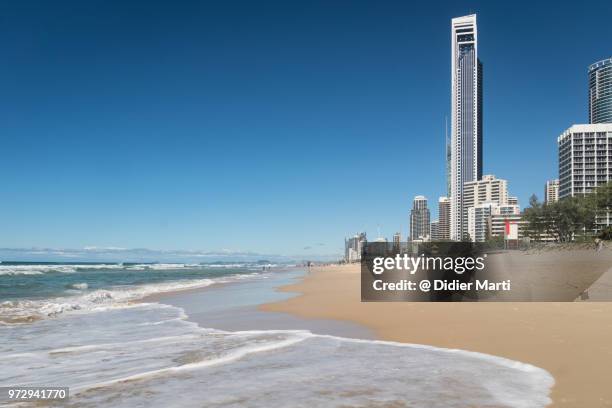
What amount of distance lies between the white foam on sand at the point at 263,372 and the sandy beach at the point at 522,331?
449 millimetres

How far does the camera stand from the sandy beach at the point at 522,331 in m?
6.05

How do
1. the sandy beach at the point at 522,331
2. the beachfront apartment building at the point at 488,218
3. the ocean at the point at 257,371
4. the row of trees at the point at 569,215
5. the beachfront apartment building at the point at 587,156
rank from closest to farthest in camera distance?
the ocean at the point at 257,371
the sandy beach at the point at 522,331
the row of trees at the point at 569,215
the beachfront apartment building at the point at 587,156
the beachfront apartment building at the point at 488,218

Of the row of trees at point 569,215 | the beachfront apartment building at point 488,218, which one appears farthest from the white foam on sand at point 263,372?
the beachfront apartment building at point 488,218

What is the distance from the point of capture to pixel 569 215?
234 feet

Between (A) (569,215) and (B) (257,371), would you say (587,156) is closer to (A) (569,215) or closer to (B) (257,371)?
(A) (569,215)

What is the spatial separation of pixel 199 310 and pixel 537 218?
240ft

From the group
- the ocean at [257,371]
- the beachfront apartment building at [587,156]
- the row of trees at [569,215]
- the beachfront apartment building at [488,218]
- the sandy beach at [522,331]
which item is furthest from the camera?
the beachfront apartment building at [488,218]

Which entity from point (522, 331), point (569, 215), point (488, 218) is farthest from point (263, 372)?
point (488, 218)

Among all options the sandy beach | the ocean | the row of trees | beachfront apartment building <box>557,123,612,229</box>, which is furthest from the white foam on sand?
beachfront apartment building <box>557,123,612,229</box>

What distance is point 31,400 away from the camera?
18.7 ft

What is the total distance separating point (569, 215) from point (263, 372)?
7740cm

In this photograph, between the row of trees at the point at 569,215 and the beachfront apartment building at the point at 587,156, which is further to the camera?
the beachfront apartment building at the point at 587,156

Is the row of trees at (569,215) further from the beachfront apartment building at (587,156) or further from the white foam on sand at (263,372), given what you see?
the beachfront apartment building at (587,156)

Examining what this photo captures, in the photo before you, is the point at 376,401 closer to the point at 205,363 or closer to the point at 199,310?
the point at 205,363
